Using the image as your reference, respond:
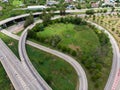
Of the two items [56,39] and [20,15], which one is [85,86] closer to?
[56,39]

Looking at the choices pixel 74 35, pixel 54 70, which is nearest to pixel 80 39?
pixel 74 35

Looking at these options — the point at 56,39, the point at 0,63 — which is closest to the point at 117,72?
the point at 56,39

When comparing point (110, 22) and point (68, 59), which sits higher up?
point (110, 22)

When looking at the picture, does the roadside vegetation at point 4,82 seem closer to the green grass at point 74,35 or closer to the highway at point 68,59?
the highway at point 68,59

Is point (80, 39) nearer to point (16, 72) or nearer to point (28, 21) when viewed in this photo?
point (28, 21)

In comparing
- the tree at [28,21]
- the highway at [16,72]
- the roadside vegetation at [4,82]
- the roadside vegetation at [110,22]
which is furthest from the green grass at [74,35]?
the roadside vegetation at [4,82]
